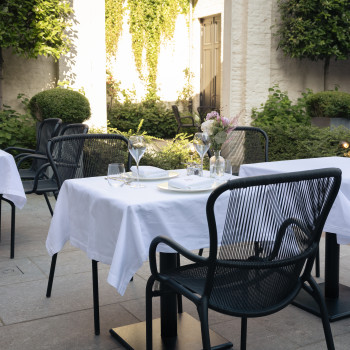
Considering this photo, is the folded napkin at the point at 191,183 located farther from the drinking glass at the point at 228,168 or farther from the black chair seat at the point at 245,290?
the black chair seat at the point at 245,290

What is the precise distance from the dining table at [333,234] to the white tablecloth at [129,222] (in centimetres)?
76

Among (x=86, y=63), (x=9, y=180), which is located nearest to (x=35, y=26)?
(x=86, y=63)

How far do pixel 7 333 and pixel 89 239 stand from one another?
0.78 meters

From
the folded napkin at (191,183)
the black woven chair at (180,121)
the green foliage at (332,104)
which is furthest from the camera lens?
the black woven chair at (180,121)

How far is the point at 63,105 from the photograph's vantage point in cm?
677

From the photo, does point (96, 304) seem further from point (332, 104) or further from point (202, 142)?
point (332, 104)

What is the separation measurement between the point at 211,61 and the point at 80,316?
392 inches

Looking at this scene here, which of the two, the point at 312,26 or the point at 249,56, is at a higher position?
the point at 312,26

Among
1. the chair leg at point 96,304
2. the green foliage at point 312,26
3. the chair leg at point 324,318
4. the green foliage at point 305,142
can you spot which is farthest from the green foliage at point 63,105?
the chair leg at point 324,318

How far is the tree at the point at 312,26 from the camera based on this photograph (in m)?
8.93

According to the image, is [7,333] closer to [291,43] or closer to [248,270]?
[248,270]

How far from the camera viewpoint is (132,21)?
1211 centimetres

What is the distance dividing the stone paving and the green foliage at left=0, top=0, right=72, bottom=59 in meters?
3.69

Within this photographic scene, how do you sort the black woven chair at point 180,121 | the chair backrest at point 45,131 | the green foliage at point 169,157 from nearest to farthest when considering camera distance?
the chair backrest at point 45,131 → the green foliage at point 169,157 → the black woven chair at point 180,121
